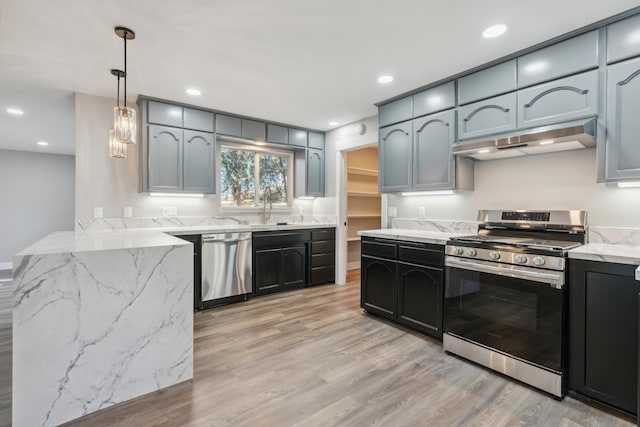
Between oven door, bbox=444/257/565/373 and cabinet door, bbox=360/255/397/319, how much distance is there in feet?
2.05

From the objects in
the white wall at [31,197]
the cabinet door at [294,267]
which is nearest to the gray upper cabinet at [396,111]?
the cabinet door at [294,267]

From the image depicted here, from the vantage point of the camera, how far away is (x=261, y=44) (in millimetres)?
2428

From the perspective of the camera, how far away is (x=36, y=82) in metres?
3.12

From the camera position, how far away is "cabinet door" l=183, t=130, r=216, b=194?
3828mm

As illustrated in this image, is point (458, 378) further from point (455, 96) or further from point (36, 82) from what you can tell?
point (36, 82)

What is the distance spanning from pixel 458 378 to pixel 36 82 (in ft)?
15.0

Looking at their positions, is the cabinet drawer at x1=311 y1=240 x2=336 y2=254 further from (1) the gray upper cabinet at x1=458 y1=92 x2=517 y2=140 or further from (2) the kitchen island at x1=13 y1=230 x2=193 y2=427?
(2) the kitchen island at x1=13 y1=230 x2=193 y2=427

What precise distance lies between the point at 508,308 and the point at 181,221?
3.64 m

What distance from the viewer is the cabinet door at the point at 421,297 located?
8.81ft

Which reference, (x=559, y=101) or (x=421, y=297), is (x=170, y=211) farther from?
(x=559, y=101)

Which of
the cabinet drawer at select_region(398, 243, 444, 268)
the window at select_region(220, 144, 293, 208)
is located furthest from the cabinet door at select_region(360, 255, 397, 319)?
the window at select_region(220, 144, 293, 208)

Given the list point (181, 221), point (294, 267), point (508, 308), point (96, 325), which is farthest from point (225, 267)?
point (508, 308)

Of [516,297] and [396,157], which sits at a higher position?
[396,157]

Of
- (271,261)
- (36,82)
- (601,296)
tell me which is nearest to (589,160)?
(601,296)
